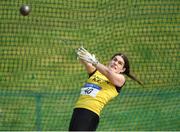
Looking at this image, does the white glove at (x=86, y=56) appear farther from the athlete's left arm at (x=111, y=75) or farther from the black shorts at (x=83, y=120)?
the black shorts at (x=83, y=120)

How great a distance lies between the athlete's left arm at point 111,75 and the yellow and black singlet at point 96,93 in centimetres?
9

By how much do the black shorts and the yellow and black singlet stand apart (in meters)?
0.04

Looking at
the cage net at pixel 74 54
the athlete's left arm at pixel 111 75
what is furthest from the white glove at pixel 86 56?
the cage net at pixel 74 54

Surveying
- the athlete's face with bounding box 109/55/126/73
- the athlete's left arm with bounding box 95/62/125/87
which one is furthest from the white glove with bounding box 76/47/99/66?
the athlete's face with bounding box 109/55/126/73

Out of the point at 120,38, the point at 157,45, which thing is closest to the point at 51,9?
the point at 120,38

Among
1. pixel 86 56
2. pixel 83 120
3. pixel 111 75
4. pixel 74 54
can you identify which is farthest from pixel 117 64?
pixel 74 54

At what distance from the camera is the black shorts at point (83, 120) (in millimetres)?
5383

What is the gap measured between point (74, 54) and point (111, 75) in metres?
7.00

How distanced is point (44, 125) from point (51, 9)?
4.64m

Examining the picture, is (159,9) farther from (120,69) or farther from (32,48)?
(120,69)

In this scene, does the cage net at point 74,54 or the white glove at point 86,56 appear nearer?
the white glove at point 86,56

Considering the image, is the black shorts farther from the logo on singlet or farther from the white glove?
the white glove

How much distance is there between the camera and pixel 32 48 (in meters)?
12.6

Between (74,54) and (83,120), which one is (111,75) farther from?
(74,54)
